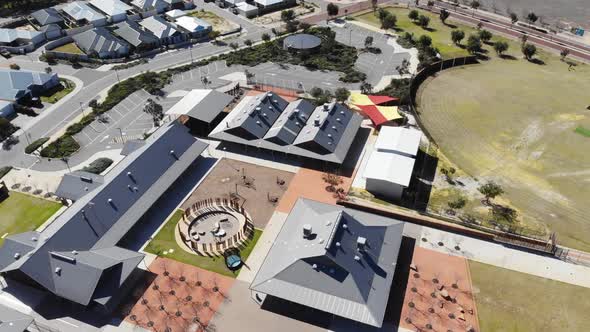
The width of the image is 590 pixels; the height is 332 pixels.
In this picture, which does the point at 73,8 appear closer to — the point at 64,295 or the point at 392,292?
the point at 64,295

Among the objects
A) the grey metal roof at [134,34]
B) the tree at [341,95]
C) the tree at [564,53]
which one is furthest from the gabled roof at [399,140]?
the grey metal roof at [134,34]

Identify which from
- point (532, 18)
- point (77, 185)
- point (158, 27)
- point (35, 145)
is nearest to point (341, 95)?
point (77, 185)

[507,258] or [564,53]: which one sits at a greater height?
[564,53]

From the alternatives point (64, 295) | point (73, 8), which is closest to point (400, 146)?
point (64, 295)

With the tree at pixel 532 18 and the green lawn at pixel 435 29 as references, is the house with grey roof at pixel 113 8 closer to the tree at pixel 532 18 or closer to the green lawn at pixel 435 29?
the green lawn at pixel 435 29

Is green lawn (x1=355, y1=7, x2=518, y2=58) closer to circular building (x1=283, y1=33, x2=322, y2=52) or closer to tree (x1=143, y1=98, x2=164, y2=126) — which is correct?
circular building (x1=283, y1=33, x2=322, y2=52)

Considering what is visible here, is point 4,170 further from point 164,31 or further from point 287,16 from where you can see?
point 287,16

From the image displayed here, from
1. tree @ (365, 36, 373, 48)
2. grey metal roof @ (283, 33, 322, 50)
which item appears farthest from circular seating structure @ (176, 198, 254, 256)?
tree @ (365, 36, 373, 48)
